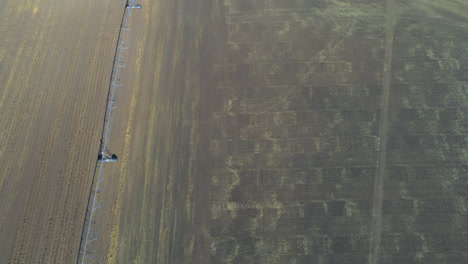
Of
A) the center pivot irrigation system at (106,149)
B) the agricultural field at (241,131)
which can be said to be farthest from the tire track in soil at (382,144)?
the center pivot irrigation system at (106,149)

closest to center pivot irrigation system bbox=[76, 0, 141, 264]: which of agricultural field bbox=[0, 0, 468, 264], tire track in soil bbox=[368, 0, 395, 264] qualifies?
agricultural field bbox=[0, 0, 468, 264]

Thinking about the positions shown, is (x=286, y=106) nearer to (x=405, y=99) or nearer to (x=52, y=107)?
(x=405, y=99)

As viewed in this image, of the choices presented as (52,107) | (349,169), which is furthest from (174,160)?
(349,169)

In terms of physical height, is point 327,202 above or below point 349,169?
below

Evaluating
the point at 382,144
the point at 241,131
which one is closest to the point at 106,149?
the point at 241,131

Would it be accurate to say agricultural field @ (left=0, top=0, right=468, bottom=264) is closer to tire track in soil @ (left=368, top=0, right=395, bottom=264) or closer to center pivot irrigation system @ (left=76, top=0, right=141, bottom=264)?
tire track in soil @ (left=368, top=0, right=395, bottom=264)

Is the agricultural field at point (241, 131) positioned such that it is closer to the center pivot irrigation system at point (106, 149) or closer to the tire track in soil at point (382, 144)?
the tire track in soil at point (382, 144)
